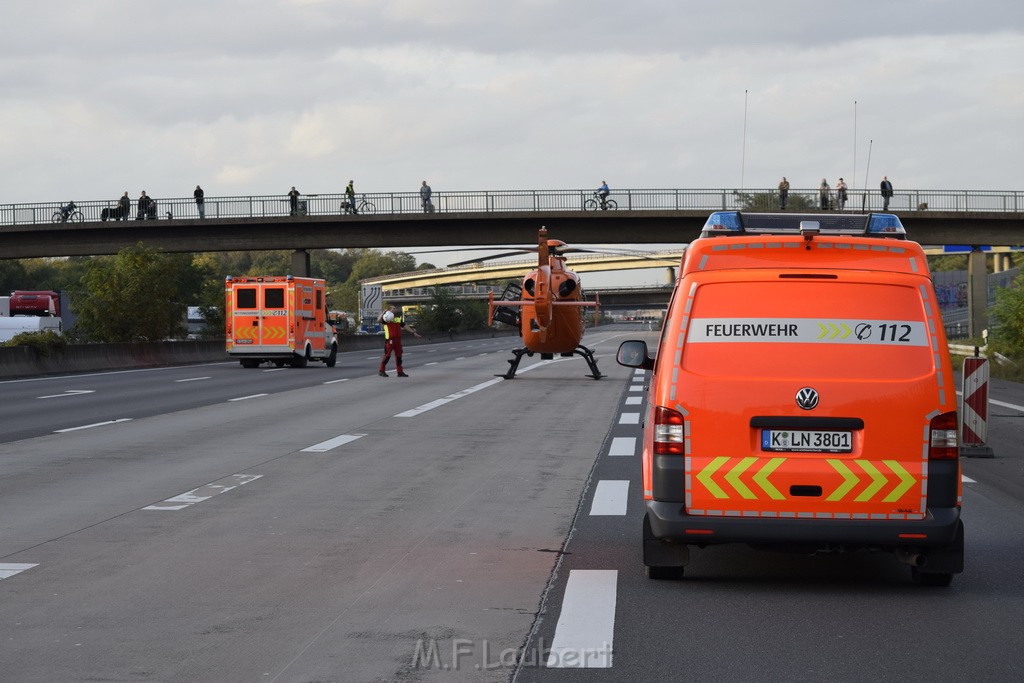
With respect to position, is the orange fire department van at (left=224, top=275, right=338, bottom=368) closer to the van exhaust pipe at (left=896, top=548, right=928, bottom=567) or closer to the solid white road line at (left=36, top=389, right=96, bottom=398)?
the solid white road line at (left=36, top=389, right=96, bottom=398)

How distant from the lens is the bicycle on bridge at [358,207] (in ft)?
193

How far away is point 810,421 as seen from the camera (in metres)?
7.19

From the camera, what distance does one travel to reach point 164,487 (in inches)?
461

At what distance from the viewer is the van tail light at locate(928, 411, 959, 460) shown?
23.5 feet

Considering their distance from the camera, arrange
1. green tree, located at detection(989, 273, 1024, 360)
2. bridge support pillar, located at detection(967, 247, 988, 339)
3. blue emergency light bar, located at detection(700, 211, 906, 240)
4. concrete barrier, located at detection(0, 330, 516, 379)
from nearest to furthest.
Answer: blue emergency light bar, located at detection(700, 211, 906, 240)
concrete barrier, located at detection(0, 330, 516, 379)
green tree, located at detection(989, 273, 1024, 360)
bridge support pillar, located at detection(967, 247, 988, 339)

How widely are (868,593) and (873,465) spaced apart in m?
0.76

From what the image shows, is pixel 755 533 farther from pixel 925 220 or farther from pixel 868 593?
pixel 925 220

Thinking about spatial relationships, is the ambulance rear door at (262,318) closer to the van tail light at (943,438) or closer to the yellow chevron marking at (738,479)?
the yellow chevron marking at (738,479)

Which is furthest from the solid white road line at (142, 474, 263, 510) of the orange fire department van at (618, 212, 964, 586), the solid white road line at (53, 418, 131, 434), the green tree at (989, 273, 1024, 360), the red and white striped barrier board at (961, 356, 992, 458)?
the green tree at (989, 273, 1024, 360)

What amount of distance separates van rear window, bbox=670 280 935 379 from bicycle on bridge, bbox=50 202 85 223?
5557 cm

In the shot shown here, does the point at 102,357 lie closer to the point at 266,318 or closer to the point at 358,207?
the point at 266,318

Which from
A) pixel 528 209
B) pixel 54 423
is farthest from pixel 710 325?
pixel 528 209

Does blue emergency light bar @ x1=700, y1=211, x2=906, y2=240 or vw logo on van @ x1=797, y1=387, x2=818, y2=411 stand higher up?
blue emergency light bar @ x1=700, y1=211, x2=906, y2=240

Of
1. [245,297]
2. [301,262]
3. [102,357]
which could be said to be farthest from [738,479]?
[301,262]
